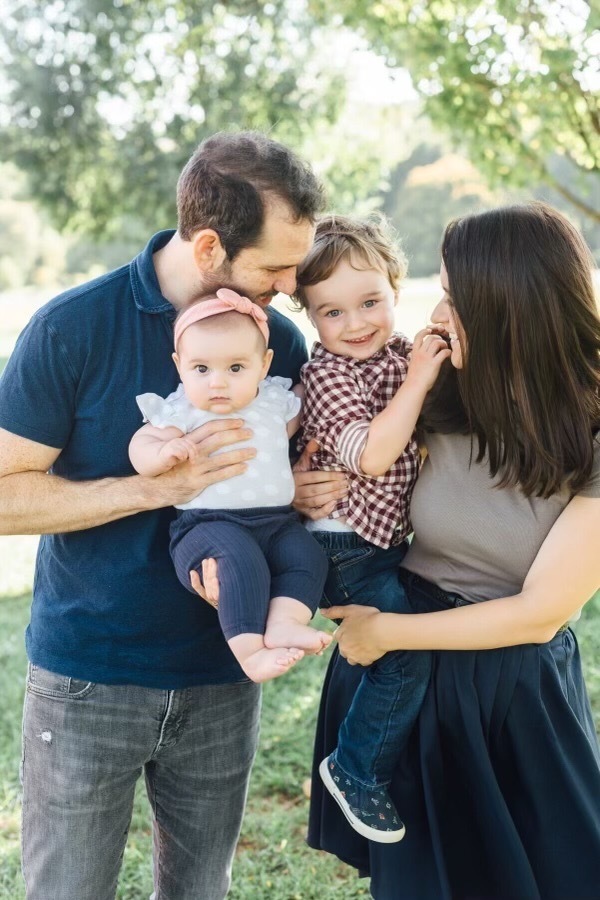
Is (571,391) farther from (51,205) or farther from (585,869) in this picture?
(51,205)

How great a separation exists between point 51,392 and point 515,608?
123 centimetres

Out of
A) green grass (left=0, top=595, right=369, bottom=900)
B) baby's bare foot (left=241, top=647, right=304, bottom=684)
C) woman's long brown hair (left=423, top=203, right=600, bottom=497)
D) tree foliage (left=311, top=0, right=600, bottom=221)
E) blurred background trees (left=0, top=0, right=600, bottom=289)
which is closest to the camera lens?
baby's bare foot (left=241, top=647, right=304, bottom=684)

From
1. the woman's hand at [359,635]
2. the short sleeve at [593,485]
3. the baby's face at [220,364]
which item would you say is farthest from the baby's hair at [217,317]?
the short sleeve at [593,485]

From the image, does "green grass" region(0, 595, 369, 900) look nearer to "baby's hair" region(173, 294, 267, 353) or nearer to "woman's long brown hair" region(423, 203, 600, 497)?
"woman's long brown hair" region(423, 203, 600, 497)

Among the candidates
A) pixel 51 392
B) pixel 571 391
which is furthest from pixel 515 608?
pixel 51 392

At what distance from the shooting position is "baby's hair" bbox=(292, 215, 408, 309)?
8.64 feet

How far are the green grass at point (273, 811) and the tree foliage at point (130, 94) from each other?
12259 mm

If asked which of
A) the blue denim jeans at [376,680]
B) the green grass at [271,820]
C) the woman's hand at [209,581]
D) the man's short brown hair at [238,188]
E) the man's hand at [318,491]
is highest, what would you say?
the man's short brown hair at [238,188]

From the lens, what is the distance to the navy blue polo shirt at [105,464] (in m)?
2.30

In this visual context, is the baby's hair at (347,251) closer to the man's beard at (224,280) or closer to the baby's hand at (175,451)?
the man's beard at (224,280)

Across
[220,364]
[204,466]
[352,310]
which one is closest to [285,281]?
[352,310]

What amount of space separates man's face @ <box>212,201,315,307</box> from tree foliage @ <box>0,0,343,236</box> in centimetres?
1360

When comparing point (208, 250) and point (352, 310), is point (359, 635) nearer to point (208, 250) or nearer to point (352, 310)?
point (352, 310)

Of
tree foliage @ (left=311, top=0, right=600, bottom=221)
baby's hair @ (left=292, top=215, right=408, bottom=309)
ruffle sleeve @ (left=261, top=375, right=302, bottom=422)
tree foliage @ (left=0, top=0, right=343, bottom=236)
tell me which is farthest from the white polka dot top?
tree foliage @ (left=0, top=0, right=343, bottom=236)
